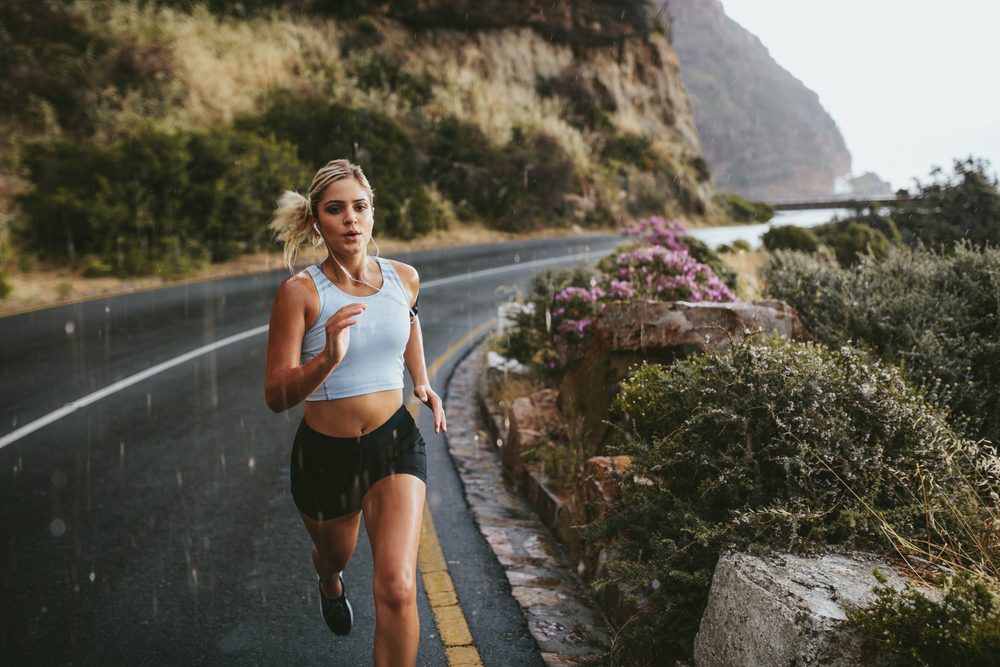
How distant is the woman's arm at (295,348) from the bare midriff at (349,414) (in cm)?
30

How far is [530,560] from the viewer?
4684 millimetres

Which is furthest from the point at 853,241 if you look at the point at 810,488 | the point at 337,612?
the point at 337,612

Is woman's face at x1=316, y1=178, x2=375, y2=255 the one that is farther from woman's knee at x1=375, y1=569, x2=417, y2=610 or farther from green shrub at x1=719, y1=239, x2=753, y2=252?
green shrub at x1=719, y1=239, x2=753, y2=252

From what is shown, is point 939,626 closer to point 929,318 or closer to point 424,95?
point 929,318

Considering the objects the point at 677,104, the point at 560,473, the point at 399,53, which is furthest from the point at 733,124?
the point at 560,473

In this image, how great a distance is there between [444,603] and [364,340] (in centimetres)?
186

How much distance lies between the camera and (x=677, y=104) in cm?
4969

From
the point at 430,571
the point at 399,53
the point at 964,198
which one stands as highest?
the point at 399,53

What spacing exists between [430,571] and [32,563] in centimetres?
231

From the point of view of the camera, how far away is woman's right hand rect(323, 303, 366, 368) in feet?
8.53

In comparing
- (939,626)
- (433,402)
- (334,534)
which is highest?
(433,402)

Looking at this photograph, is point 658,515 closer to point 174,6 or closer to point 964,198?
point 964,198

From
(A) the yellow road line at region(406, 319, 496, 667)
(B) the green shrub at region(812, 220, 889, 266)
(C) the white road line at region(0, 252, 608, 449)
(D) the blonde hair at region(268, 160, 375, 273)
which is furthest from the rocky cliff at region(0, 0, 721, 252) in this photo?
(D) the blonde hair at region(268, 160, 375, 273)

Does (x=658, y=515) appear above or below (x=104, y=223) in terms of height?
below
